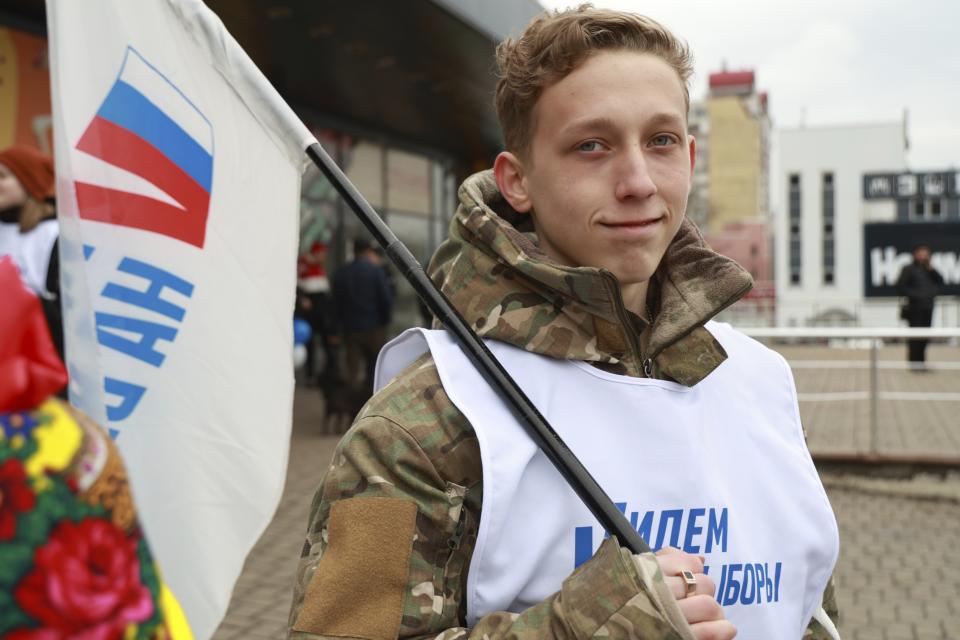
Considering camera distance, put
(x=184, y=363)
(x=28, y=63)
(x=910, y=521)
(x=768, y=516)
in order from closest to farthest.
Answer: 1. (x=768, y=516)
2. (x=184, y=363)
3. (x=910, y=521)
4. (x=28, y=63)

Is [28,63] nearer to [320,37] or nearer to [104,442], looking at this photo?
[320,37]

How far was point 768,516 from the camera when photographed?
154 centimetres

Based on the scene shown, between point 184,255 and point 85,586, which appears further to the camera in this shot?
point 184,255

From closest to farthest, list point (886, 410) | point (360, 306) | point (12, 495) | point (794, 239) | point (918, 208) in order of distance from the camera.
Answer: point (12, 495), point (360, 306), point (886, 410), point (918, 208), point (794, 239)

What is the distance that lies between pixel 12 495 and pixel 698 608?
831mm

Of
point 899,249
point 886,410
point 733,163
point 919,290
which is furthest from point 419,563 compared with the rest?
point 733,163

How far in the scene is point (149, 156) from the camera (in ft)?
5.91

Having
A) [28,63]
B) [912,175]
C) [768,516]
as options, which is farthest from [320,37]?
[912,175]

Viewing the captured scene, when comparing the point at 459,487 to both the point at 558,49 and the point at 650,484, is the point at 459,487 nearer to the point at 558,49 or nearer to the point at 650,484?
the point at 650,484

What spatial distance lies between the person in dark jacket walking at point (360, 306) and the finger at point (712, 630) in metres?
8.43

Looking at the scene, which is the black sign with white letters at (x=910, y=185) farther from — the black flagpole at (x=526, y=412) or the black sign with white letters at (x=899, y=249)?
the black flagpole at (x=526, y=412)

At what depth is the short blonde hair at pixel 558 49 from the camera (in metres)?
1.49

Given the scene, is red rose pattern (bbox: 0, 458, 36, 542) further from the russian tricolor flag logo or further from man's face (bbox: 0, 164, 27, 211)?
man's face (bbox: 0, 164, 27, 211)

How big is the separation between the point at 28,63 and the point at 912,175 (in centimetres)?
4899
